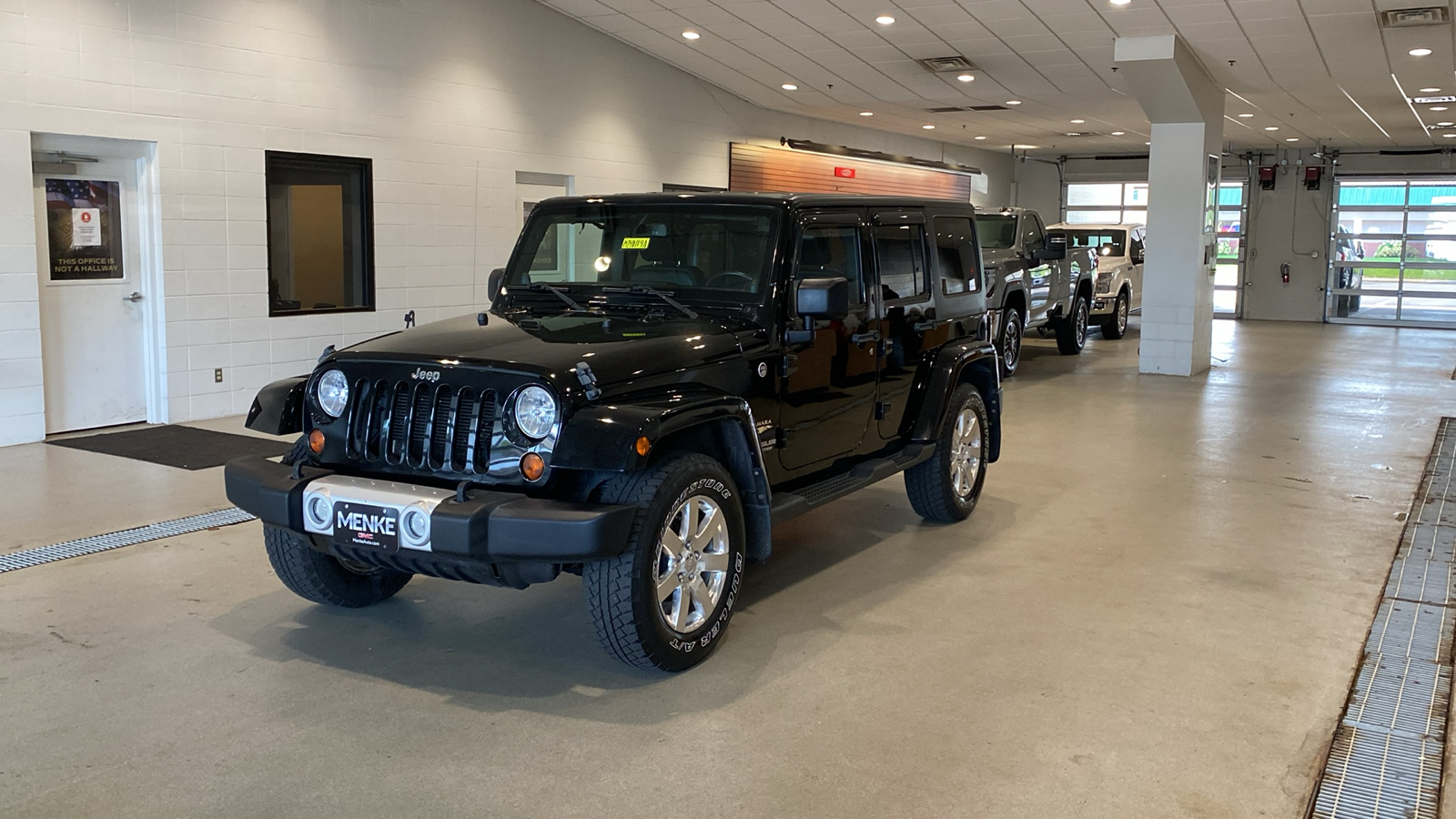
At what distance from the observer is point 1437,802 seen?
116 inches

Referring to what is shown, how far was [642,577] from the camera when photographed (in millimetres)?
3447

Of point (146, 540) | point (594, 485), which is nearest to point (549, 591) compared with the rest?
point (594, 485)

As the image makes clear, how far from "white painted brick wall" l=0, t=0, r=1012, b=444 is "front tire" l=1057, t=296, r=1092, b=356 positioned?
210 inches

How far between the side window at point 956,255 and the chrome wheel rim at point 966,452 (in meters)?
0.61

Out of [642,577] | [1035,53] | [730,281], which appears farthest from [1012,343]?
[642,577]

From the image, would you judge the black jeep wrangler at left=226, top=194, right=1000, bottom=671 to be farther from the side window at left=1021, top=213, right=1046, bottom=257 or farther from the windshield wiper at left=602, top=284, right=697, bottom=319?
the side window at left=1021, top=213, right=1046, bottom=257

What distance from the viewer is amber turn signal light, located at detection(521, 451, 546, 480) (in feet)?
11.3

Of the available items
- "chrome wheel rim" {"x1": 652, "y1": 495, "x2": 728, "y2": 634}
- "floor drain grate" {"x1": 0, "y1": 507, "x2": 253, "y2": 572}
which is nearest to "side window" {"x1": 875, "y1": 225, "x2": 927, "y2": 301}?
"chrome wheel rim" {"x1": 652, "y1": 495, "x2": 728, "y2": 634}

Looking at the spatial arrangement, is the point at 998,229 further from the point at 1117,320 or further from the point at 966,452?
the point at 966,452

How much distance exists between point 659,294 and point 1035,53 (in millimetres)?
7958

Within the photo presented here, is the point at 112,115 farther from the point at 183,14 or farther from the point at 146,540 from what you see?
the point at 146,540

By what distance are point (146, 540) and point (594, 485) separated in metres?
2.71

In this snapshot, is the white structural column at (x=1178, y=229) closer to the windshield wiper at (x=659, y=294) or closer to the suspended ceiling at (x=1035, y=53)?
the suspended ceiling at (x=1035, y=53)

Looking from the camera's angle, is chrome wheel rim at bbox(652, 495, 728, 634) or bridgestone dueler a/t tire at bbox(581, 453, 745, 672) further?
chrome wheel rim at bbox(652, 495, 728, 634)
